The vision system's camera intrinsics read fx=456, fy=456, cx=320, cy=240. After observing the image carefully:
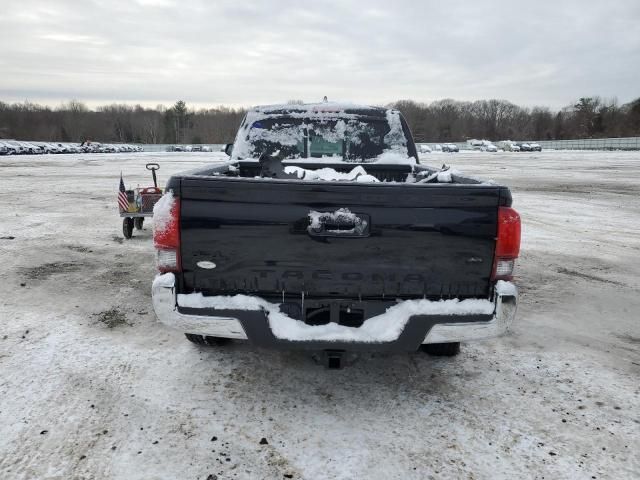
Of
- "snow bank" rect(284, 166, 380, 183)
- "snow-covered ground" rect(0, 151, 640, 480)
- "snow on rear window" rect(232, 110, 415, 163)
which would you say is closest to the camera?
"snow-covered ground" rect(0, 151, 640, 480)

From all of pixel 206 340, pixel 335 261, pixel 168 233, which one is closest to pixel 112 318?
pixel 206 340

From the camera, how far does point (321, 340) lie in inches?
107

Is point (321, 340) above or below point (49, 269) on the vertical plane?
above

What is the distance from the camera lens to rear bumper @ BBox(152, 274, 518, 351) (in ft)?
8.93

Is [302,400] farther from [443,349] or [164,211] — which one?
[164,211]

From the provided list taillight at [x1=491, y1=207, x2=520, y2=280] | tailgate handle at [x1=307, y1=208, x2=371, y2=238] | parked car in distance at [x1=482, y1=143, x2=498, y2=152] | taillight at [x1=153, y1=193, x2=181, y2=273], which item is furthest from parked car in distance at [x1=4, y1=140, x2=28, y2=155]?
parked car in distance at [x1=482, y1=143, x2=498, y2=152]

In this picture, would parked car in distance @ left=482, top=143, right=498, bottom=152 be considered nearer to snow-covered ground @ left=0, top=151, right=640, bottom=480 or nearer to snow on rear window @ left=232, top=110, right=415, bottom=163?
snow on rear window @ left=232, top=110, right=415, bottom=163

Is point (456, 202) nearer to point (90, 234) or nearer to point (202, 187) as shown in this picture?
point (202, 187)

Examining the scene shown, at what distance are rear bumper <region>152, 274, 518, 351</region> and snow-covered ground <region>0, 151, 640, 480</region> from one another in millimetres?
559

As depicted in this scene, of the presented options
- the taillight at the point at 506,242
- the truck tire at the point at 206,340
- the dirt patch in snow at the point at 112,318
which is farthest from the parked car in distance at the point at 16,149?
the taillight at the point at 506,242

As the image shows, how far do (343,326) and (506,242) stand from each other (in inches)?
43.7

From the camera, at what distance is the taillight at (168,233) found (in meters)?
2.71

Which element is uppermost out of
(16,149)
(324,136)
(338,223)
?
(16,149)

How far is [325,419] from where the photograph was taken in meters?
2.92
